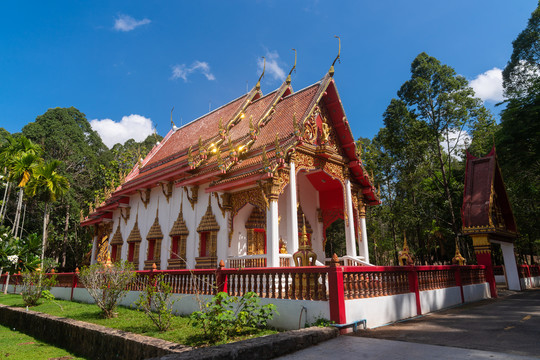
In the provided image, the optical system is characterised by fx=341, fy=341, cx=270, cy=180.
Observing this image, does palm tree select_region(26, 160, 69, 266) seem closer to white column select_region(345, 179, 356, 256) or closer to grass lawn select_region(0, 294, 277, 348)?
grass lawn select_region(0, 294, 277, 348)

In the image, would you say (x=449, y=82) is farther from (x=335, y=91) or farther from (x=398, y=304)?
(x=398, y=304)

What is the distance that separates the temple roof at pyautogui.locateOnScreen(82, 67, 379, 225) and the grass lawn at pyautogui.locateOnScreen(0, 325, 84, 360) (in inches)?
212

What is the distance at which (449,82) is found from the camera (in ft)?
62.3

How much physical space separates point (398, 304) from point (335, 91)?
710 cm

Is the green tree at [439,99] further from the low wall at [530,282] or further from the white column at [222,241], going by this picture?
the white column at [222,241]

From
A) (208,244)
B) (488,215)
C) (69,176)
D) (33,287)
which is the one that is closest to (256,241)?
(208,244)

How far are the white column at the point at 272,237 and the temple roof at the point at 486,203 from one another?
7.79 m

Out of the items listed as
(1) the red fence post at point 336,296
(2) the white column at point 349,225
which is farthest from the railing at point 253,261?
(1) the red fence post at point 336,296

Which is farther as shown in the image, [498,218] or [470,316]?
[498,218]

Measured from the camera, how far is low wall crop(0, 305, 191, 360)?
4801mm

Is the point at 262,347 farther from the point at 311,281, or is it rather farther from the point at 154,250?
the point at 154,250

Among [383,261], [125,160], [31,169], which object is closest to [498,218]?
[383,261]

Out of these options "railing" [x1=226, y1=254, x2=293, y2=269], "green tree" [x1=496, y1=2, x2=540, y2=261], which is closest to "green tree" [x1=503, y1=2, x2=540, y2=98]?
"green tree" [x1=496, y1=2, x2=540, y2=261]

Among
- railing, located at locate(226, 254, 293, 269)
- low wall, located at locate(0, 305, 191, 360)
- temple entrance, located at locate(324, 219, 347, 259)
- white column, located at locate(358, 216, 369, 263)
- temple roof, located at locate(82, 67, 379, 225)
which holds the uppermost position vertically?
temple roof, located at locate(82, 67, 379, 225)
